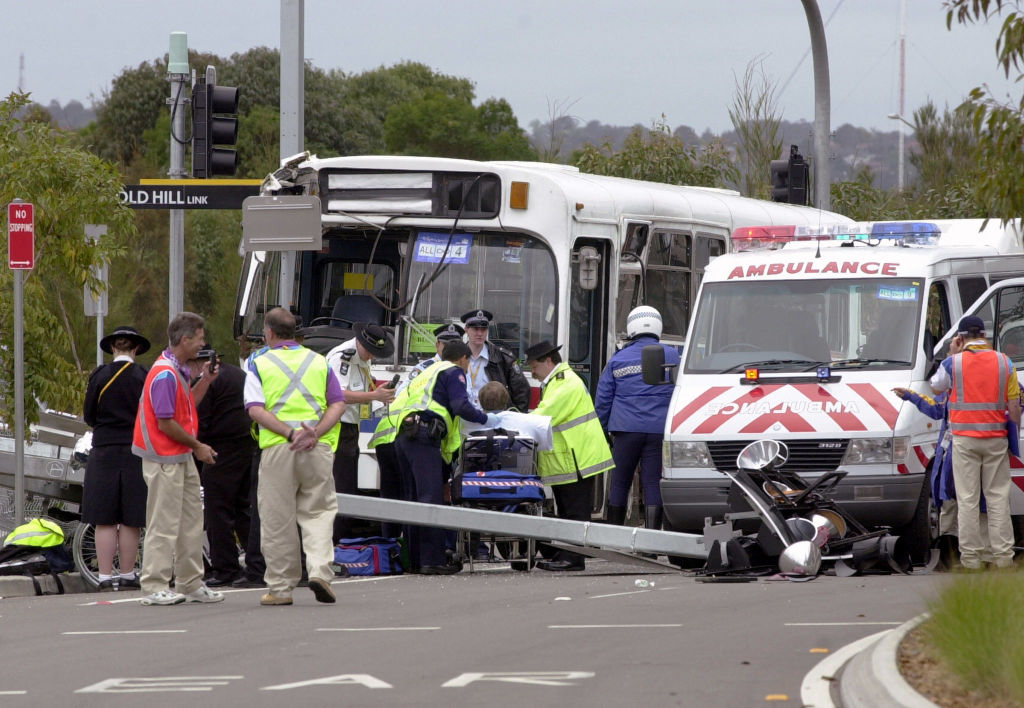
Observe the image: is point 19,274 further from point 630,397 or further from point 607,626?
point 607,626

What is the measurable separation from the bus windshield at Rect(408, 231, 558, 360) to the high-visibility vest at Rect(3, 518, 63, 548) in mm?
3129

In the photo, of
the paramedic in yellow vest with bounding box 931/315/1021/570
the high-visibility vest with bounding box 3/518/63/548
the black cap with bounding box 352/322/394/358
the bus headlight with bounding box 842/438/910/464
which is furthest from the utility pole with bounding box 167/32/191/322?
the paramedic in yellow vest with bounding box 931/315/1021/570

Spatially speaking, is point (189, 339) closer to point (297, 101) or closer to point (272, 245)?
point (272, 245)

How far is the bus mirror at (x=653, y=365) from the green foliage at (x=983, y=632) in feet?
16.9

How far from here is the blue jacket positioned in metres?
13.2

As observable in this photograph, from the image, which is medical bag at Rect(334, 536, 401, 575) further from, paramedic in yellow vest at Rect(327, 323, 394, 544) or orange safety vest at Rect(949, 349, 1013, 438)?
orange safety vest at Rect(949, 349, 1013, 438)

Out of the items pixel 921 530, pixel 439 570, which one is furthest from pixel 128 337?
pixel 921 530

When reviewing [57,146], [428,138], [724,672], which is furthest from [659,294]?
[428,138]

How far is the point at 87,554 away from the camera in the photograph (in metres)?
12.5

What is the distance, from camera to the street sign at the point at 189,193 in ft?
48.3

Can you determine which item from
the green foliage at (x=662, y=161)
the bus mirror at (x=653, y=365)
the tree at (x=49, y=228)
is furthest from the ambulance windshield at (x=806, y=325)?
the green foliage at (x=662, y=161)

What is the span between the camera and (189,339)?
34.5 ft

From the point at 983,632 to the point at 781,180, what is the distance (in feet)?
48.2

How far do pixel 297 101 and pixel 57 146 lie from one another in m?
2.21
